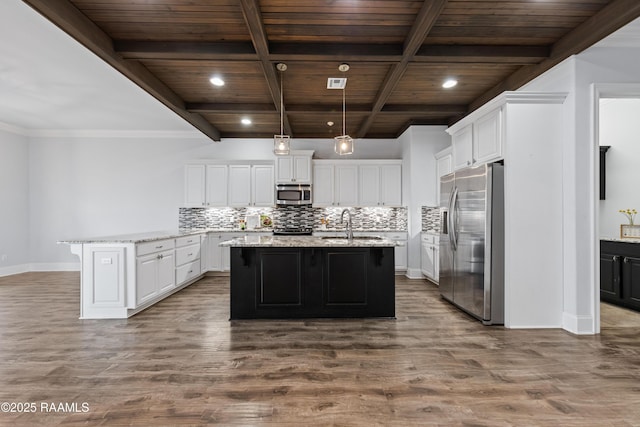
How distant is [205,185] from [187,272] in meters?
2.13

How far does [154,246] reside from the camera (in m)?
4.56

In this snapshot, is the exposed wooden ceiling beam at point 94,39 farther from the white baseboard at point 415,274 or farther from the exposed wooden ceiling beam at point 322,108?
the white baseboard at point 415,274

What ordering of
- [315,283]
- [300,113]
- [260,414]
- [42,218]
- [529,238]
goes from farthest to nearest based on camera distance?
1. [42,218]
2. [300,113]
3. [315,283]
4. [529,238]
5. [260,414]

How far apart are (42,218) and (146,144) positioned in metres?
2.76

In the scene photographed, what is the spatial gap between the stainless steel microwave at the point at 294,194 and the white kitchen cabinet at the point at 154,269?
2.52 m

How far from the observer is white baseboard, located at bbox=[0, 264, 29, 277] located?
6.68 meters

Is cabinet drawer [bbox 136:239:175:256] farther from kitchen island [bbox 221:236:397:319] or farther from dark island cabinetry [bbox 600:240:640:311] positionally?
dark island cabinetry [bbox 600:240:640:311]

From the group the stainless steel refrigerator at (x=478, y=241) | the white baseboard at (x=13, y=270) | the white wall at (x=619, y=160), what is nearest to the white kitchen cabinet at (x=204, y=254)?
the white baseboard at (x=13, y=270)

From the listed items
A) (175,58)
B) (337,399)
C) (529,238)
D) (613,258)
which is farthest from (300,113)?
(613,258)

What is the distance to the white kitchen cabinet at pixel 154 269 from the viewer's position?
4164 mm

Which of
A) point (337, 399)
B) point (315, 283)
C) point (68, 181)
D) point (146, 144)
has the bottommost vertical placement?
point (337, 399)

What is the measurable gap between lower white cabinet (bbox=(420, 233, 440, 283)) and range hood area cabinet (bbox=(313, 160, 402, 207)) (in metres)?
1.11

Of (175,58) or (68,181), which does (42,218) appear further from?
(175,58)

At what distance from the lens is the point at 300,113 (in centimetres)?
586
